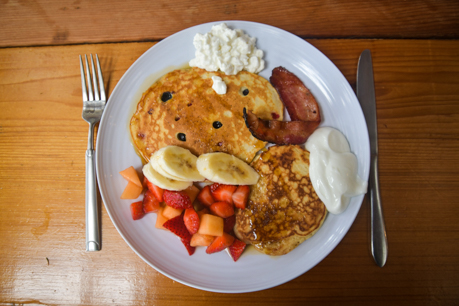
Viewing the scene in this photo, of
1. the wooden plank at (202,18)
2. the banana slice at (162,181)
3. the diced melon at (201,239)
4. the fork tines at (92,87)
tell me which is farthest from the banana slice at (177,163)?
the wooden plank at (202,18)

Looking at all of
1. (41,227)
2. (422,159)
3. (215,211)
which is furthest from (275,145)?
(41,227)

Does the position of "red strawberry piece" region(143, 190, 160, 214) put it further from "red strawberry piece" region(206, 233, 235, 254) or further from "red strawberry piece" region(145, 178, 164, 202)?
"red strawberry piece" region(206, 233, 235, 254)

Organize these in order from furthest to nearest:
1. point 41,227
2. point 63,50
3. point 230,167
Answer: point 63,50 → point 41,227 → point 230,167

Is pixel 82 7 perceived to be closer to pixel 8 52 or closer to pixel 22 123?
pixel 8 52

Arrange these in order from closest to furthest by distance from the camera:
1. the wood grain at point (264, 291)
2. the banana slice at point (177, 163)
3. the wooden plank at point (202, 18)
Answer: the banana slice at point (177, 163) → the wood grain at point (264, 291) → the wooden plank at point (202, 18)

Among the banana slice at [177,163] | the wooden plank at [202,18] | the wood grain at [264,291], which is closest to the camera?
the banana slice at [177,163]

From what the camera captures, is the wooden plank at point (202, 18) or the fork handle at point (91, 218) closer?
the fork handle at point (91, 218)

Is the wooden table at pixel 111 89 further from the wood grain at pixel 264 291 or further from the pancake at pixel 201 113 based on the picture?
the pancake at pixel 201 113
